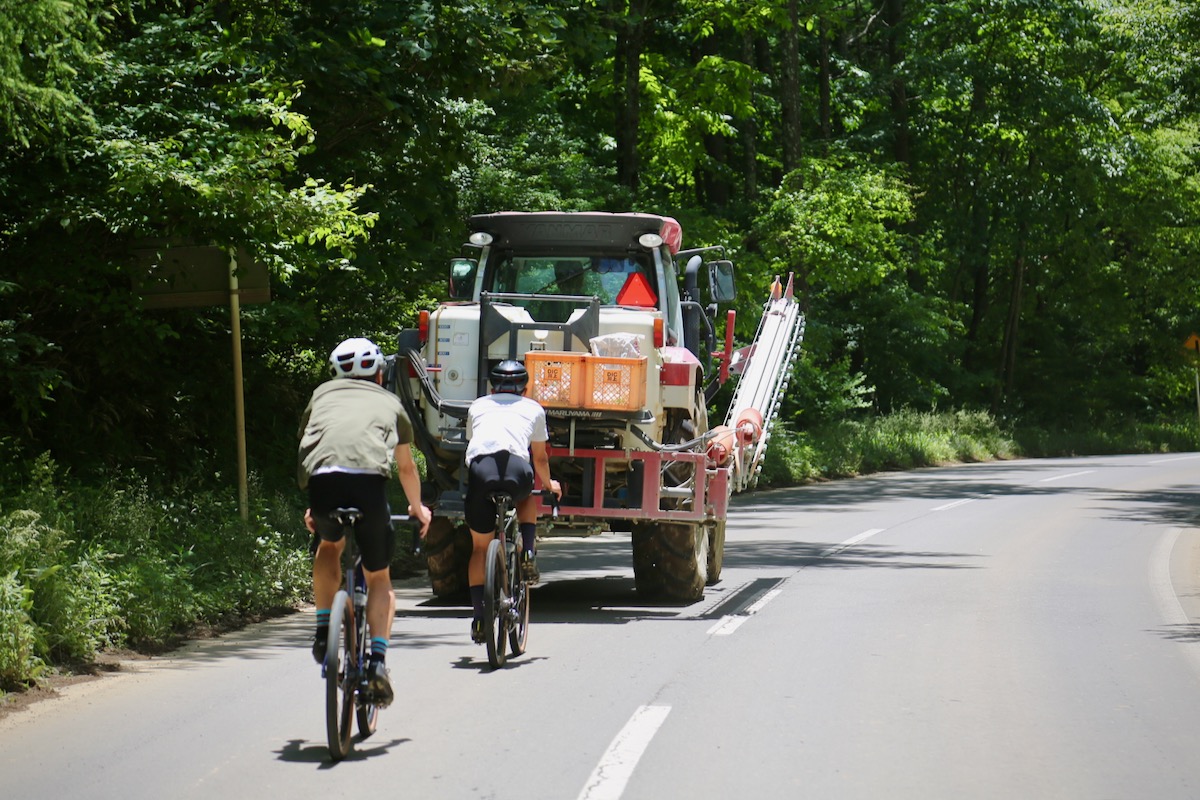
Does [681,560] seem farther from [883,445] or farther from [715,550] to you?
[883,445]

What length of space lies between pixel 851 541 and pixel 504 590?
9659mm

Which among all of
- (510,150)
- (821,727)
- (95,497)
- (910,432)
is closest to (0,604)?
(95,497)

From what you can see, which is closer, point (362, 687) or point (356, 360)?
point (362, 687)

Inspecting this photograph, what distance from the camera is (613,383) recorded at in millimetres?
11516

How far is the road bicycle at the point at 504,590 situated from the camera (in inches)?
359

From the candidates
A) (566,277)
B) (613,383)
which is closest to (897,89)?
(566,277)

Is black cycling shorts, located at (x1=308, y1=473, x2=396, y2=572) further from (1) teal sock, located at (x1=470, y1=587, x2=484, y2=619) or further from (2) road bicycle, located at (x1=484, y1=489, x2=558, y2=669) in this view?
(1) teal sock, located at (x1=470, y1=587, x2=484, y2=619)

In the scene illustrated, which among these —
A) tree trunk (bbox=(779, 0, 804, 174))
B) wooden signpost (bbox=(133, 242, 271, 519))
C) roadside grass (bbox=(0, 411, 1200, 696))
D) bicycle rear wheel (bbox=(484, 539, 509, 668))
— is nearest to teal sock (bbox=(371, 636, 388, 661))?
bicycle rear wheel (bbox=(484, 539, 509, 668))

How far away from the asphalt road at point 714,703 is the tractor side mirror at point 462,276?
2.60m

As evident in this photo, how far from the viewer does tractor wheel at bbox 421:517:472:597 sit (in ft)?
41.1

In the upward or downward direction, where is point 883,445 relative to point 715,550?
upward

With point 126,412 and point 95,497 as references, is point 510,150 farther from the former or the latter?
point 95,497

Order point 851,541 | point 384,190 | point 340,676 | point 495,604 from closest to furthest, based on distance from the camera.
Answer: point 340,676, point 495,604, point 384,190, point 851,541

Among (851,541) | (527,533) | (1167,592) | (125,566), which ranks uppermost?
(527,533)
